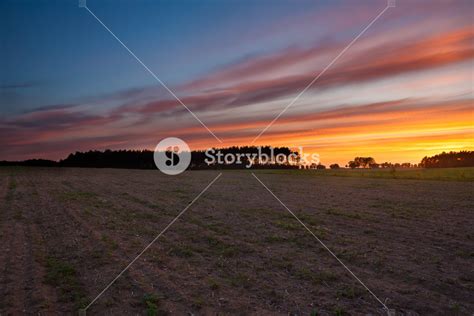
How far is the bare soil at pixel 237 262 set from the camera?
614 cm

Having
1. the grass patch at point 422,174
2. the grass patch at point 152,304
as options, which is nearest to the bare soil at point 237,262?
the grass patch at point 152,304

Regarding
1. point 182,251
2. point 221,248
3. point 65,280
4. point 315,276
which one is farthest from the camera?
point 221,248

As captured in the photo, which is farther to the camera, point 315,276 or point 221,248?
point 221,248

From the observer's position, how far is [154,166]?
6819cm

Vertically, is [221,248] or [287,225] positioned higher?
[287,225]

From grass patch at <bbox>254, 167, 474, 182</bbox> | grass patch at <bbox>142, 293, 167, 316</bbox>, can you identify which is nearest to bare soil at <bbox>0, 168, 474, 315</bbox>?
grass patch at <bbox>142, 293, 167, 316</bbox>

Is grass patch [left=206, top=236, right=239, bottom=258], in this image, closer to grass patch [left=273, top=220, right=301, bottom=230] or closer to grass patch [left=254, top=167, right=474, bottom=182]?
grass patch [left=273, top=220, right=301, bottom=230]

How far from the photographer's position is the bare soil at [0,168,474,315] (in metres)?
6.14

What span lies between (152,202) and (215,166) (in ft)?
177

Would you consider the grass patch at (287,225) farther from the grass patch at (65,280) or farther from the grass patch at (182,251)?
the grass patch at (65,280)

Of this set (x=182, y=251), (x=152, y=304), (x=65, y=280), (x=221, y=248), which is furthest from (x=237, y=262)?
(x=65, y=280)

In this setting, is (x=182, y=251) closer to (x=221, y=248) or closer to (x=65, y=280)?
(x=221, y=248)

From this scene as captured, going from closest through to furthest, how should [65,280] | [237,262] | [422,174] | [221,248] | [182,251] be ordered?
[65,280] → [237,262] → [182,251] → [221,248] → [422,174]

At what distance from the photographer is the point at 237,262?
8.27m
